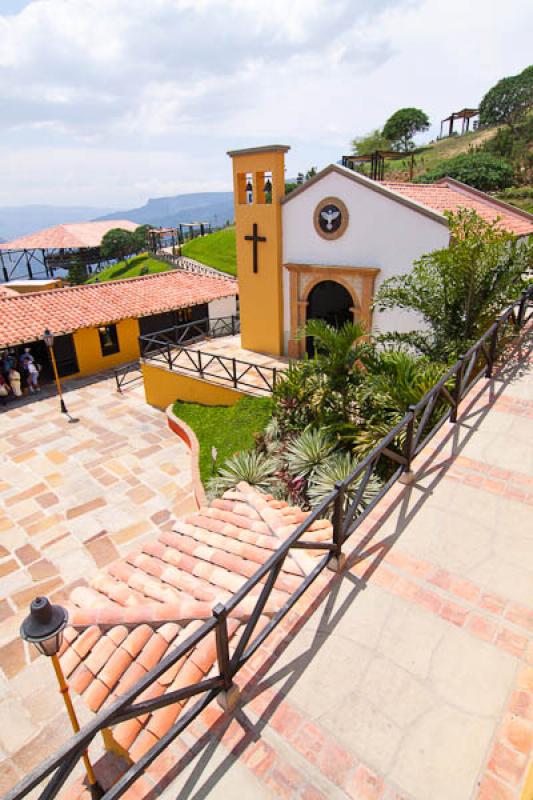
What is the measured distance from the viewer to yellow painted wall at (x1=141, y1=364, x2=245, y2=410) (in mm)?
13966

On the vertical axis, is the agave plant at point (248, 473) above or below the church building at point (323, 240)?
below

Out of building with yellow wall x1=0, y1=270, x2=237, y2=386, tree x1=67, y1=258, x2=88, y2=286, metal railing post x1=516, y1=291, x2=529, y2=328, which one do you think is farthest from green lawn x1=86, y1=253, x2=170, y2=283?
metal railing post x1=516, y1=291, x2=529, y2=328

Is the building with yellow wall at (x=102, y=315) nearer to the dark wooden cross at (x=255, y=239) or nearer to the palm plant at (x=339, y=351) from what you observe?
the dark wooden cross at (x=255, y=239)

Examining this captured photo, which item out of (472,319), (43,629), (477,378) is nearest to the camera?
(43,629)

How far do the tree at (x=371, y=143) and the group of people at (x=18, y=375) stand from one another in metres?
55.4

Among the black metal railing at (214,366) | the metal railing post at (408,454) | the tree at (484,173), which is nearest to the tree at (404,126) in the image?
the tree at (484,173)

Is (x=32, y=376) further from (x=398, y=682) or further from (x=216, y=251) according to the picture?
(x=216, y=251)

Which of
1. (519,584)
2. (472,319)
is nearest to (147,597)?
(519,584)

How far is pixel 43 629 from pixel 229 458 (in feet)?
25.3

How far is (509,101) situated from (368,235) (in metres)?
58.2

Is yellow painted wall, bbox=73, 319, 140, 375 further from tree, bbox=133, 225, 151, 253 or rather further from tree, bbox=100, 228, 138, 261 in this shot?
tree, bbox=133, 225, 151, 253

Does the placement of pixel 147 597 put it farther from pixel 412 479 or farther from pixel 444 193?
pixel 444 193

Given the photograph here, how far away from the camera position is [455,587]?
13.5 ft

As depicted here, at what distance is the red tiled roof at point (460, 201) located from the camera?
14459 mm
